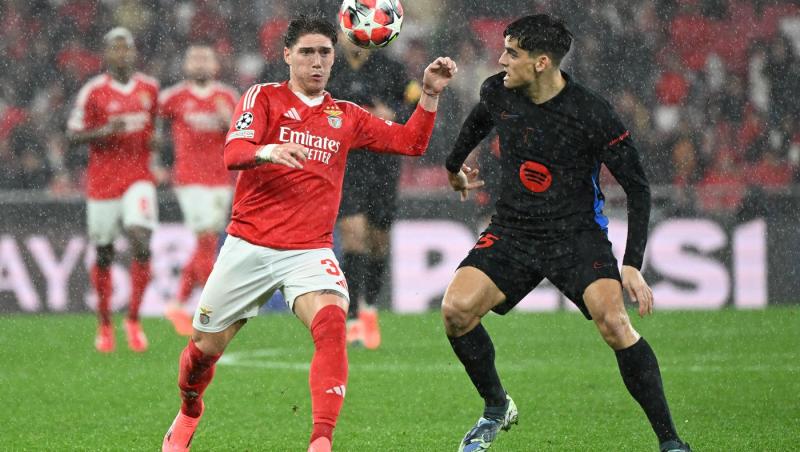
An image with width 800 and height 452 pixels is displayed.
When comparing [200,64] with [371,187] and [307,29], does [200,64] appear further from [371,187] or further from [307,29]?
[307,29]

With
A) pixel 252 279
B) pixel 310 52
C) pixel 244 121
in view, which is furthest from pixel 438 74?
pixel 252 279

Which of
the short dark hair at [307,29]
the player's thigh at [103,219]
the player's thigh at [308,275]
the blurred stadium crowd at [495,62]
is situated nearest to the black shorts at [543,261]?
the player's thigh at [308,275]

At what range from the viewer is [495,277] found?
5336mm

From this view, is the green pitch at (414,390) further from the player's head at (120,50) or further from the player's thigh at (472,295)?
the player's head at (120,50)

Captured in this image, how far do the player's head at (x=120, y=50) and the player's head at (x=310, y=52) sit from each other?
15.4ft

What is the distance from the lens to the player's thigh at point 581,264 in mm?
5156

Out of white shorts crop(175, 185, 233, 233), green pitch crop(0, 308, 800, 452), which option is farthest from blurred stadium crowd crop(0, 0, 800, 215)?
green pitch crop(0, 308, 800, 452)

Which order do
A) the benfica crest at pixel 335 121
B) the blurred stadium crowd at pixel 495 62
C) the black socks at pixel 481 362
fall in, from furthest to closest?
the blurred stadium crowd at pixel 495 62
the black socks at pixel 481 362
the benfica crest at pixel 335 121

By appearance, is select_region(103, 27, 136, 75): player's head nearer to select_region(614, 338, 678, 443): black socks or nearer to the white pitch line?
the white pitch line

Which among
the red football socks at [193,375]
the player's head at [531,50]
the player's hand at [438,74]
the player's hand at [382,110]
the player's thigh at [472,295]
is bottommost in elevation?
the red football socks at [193,375]

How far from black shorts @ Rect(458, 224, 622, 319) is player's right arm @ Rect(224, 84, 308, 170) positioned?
1007 mm

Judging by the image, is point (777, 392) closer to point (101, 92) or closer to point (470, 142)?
point (470, 142)

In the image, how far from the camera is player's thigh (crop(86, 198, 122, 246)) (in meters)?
9.97

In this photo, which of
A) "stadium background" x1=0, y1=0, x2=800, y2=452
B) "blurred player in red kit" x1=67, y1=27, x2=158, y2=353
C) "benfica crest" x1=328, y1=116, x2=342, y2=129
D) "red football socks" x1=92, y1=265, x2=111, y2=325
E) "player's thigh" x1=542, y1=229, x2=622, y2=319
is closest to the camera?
"player's thigh" x1=542, y1=229, x2=622, y2=319
